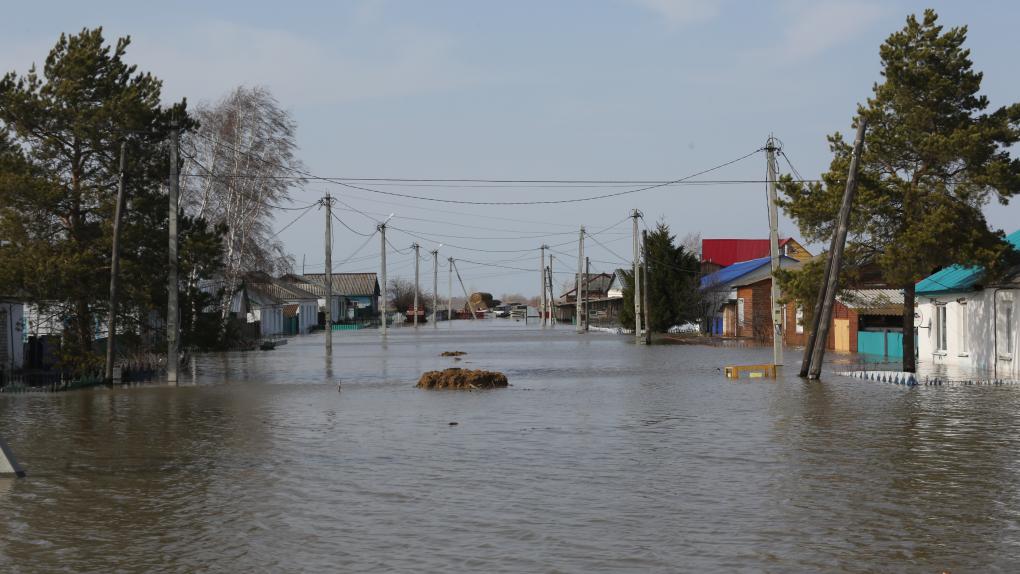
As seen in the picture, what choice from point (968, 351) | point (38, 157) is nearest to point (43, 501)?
point (38, 157)

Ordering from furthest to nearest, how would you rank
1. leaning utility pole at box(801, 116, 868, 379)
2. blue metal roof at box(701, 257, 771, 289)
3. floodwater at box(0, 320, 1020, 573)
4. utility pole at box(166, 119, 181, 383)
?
blue metal roof at box(701, 257, 771, 289), utility pole at box(166, 119, 181, 383), leaning utility pole at box(801, 116, 868, 379), floodwater at box(0, 320, 1020, 573)

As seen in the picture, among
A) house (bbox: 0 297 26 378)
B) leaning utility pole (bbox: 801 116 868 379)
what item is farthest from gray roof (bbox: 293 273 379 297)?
leaning utility pole (bbox: 801 116 868 379)

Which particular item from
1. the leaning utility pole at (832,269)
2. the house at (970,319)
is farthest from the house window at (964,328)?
the leaning utility pole at (832,269)

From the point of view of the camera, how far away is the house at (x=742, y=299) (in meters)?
63.0

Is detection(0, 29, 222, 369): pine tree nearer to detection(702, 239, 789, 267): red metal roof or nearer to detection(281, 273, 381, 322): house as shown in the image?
detection(702, 239, 789, 267): red metal roof

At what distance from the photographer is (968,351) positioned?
3447 centimetres

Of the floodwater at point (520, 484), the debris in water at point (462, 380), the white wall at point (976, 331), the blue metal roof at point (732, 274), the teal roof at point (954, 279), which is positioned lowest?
the floodwater at point (520, 484)

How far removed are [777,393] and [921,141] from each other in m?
8.44

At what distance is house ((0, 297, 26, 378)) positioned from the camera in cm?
3356

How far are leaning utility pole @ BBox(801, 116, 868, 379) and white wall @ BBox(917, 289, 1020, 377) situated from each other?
5.08 m

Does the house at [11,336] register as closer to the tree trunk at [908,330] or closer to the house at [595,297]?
the tree trunk at [908,330]

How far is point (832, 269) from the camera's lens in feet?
96.5

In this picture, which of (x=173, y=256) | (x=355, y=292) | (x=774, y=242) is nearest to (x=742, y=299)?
(x=774, y=242)

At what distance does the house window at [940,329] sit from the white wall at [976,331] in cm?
8
